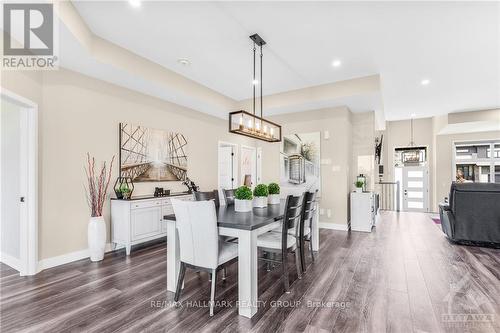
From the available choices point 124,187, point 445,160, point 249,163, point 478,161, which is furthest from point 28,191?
point 478,161

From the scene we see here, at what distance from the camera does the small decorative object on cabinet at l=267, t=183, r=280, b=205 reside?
11.7 ft

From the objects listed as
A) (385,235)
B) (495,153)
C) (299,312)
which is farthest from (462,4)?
(495,153)

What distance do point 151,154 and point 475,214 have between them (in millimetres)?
5706

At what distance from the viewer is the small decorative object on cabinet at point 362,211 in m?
5.38

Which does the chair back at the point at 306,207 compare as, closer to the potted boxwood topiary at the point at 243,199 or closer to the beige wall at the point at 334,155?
the potted boxwood topiary at the point at 243,199

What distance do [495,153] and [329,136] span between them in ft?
21.8

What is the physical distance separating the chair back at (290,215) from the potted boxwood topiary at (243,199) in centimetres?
48

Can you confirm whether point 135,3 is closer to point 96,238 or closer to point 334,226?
point 96,238

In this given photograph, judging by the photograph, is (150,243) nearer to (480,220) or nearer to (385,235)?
(385,235)

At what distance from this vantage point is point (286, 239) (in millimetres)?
2719

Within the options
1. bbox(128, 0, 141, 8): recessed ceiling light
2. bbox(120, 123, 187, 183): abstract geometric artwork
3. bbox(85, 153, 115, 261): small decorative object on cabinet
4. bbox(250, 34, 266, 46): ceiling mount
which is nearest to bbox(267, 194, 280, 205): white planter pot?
bbox(250, 34, 266, 46): ceiling mount

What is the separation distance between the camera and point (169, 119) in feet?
16.6

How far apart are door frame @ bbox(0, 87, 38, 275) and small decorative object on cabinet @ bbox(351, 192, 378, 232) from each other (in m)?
5.50

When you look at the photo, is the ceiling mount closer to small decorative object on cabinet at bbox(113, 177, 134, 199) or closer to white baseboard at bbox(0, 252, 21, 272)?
small decorative object on cabinet at bbox(113, 177, 134, 199)
